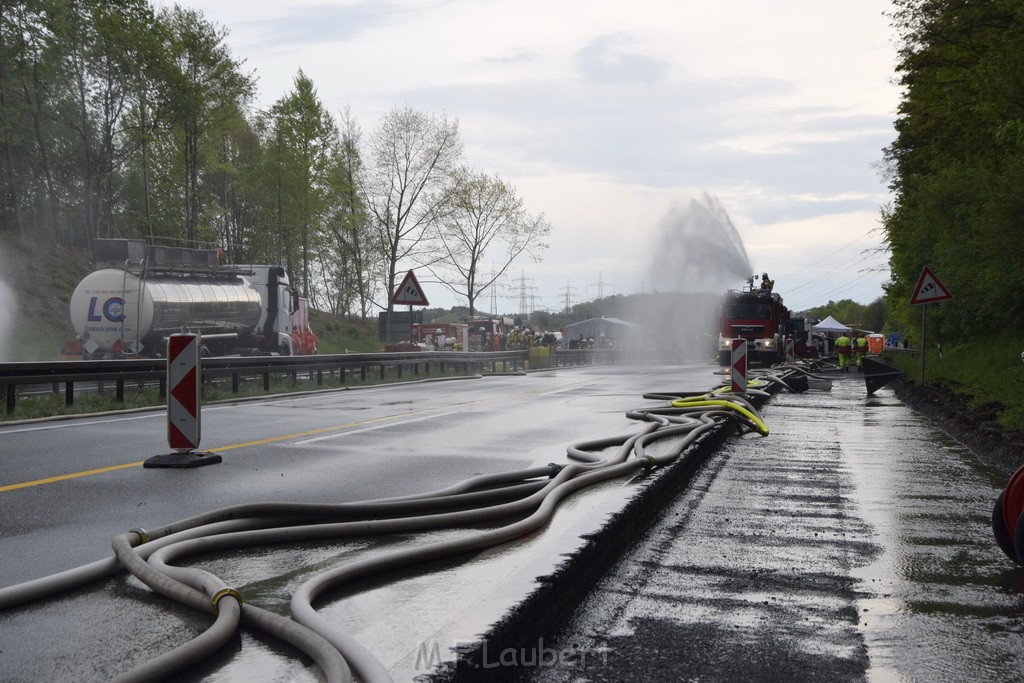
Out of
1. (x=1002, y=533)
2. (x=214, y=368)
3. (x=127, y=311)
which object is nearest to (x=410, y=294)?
(x=127, y=311)

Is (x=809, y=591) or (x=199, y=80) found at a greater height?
(x=199, y=80)

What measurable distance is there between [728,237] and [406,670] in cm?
4889

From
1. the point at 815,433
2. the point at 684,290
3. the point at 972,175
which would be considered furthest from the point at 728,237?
the point at 815,433

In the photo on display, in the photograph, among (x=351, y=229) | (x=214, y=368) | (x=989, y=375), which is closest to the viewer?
(x=214, y=368)

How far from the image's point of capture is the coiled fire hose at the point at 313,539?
3.33 meters

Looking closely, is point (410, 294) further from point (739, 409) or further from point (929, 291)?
point (739, 409)

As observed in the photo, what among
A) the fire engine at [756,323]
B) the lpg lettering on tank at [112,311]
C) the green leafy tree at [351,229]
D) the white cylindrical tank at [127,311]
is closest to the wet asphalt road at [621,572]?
the white cylindrical tank at [127,311]

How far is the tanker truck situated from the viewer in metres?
25.3

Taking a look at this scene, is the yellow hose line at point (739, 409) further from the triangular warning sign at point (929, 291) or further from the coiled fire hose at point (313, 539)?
the triangular warning sign at point (929, 291)

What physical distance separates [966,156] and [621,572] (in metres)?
28.4

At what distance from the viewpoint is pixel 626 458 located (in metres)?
8.52

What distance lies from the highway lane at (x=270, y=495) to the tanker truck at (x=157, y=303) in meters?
8.77

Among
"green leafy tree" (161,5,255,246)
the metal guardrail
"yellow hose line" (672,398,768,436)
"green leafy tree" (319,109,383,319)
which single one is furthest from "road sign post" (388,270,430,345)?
"green leafy tree" (319,109,383,319)

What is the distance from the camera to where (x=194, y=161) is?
51.4 metres
